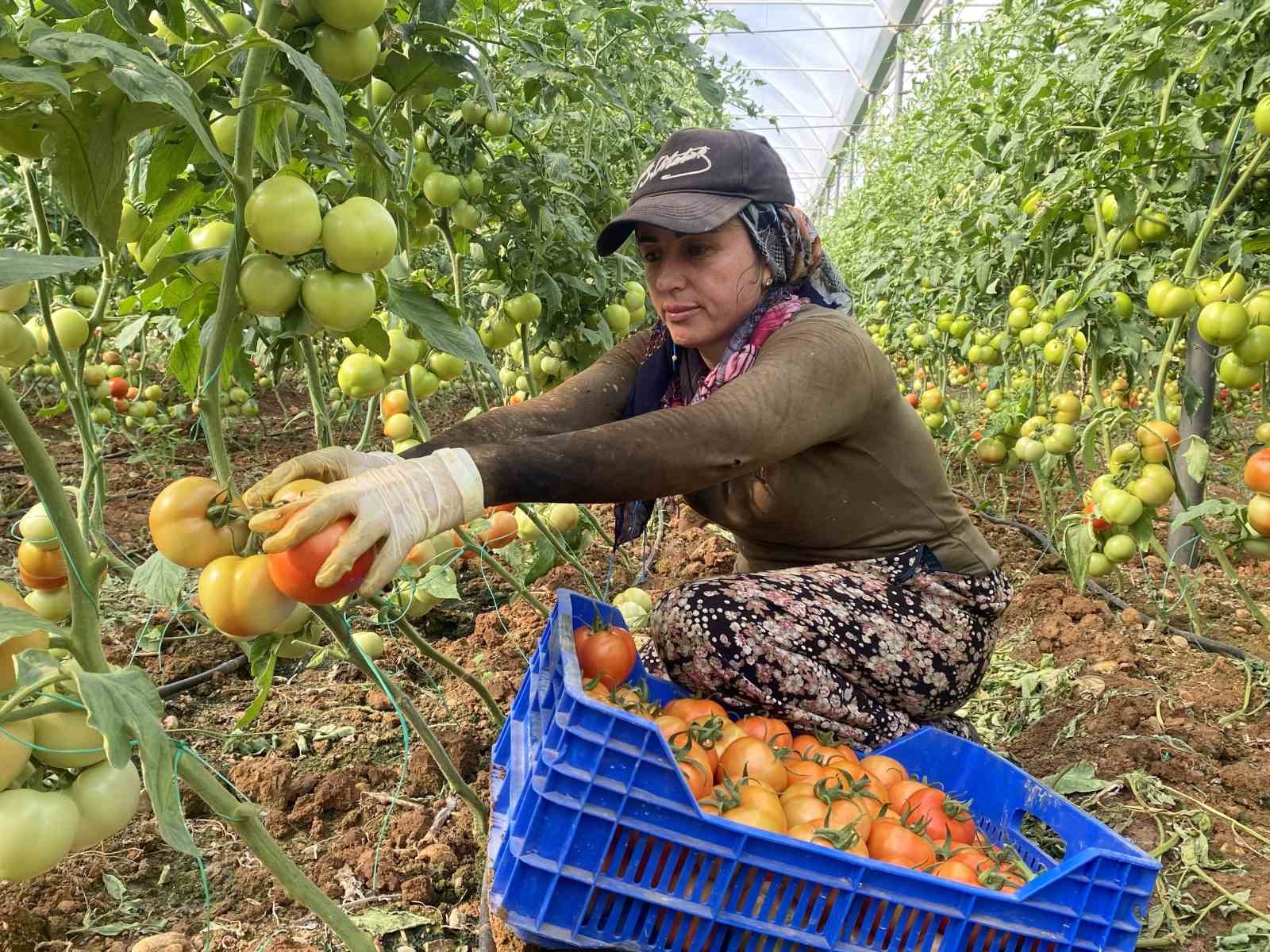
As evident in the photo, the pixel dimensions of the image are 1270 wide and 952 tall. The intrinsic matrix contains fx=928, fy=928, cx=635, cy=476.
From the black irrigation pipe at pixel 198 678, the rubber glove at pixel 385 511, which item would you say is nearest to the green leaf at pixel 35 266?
the rubber glove at pixel 385 511

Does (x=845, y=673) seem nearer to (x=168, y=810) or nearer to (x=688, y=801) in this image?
(x=688, y=801)

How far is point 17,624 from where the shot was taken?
0.76 metres

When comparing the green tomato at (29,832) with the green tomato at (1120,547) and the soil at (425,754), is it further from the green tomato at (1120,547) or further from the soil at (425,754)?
the green tomato at (1120,547)

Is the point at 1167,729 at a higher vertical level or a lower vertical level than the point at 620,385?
lower

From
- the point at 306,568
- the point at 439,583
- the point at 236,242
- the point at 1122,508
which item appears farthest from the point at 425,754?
the point at 1122,508

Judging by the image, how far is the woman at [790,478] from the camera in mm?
1782

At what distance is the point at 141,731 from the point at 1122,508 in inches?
91.5

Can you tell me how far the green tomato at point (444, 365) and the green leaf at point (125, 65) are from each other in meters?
1.24

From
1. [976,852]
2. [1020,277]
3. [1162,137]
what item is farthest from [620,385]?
[1020,277]

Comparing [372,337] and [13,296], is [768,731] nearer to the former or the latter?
[372,337]

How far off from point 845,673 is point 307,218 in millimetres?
1421

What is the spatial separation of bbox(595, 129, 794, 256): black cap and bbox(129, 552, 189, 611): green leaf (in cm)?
111

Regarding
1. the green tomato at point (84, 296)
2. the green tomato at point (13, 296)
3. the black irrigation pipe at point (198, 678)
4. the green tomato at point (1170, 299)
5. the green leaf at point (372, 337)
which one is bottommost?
the black irrigation pipe at point (198, 678)

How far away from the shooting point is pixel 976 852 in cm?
146
